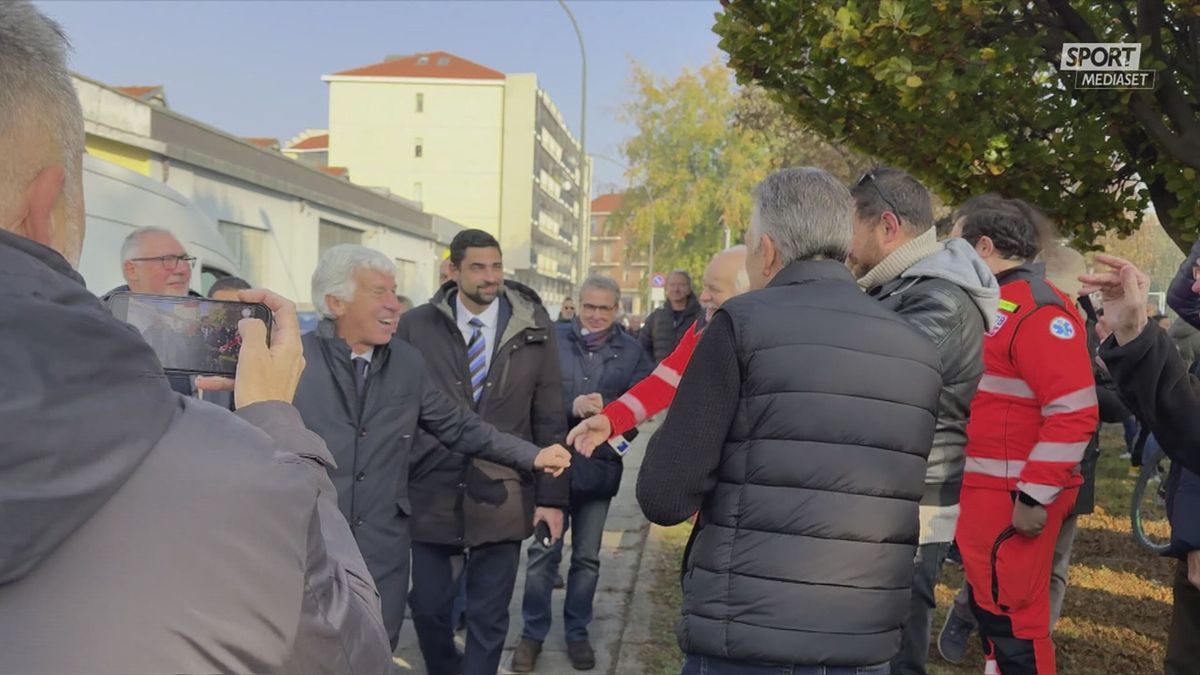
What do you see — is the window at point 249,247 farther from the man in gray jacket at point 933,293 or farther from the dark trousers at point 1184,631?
the dark trousers at point 1184,631

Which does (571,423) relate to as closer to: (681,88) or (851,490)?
(851,490)

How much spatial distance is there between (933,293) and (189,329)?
2.41m

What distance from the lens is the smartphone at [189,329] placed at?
1.81 meters

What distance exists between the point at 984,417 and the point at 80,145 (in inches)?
137

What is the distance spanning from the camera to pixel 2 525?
92cm

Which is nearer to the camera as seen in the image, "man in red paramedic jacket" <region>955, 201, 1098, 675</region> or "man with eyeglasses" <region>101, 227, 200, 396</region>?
"man in red paramedic jacket" <region>955, 201, 1098, 675</region>

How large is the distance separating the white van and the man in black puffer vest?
494 centimetres

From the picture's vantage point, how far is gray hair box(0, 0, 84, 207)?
3.49 feet

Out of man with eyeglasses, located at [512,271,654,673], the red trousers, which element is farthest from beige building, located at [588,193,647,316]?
the red trousers

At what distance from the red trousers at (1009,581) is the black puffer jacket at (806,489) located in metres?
1.42

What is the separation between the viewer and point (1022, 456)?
374 cm

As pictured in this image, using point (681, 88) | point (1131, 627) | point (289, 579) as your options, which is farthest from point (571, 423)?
point (681, 88)

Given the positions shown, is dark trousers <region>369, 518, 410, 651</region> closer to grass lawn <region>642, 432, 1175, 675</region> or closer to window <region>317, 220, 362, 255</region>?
grass lawn <region>642, 432, 1175, 675</region>

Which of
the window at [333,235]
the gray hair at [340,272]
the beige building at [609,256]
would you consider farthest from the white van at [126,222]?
the beige building at [609,256]
